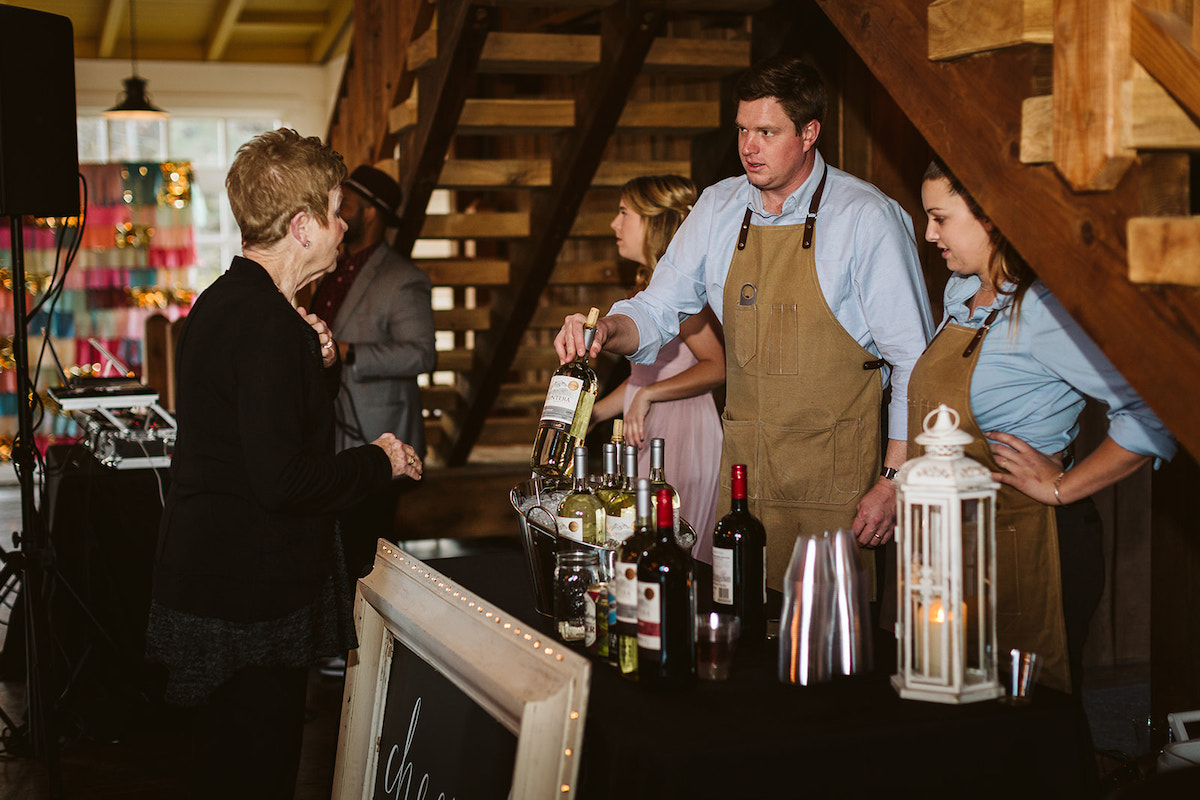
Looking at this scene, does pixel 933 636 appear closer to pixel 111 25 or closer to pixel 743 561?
pixel 743 561

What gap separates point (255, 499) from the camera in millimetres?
1842

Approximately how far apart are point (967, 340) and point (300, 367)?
3.71 ft

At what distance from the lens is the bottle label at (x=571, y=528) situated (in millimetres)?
1709

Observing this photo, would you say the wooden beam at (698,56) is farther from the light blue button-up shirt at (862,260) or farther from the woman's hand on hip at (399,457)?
the woman's hand on hip at (399,457)

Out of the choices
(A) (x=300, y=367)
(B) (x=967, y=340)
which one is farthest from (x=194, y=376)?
(B) (x=967, y=340)

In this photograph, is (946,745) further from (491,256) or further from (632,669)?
(491,256)

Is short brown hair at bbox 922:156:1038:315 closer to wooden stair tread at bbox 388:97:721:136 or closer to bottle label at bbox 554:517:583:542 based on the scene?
bottle label at bbox 554:517:583:542

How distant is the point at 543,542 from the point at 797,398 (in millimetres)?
853

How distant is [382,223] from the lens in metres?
4.82

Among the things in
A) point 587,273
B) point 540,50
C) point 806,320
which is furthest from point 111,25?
point 806,320

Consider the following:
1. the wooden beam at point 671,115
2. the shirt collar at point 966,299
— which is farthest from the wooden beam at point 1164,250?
the wooden beam at point 671,115

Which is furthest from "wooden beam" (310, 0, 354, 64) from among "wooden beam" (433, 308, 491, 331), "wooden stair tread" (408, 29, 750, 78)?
"wooden stair tread" (408, 29, 750, 78)

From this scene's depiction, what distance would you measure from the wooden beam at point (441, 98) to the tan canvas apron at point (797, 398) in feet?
6.59

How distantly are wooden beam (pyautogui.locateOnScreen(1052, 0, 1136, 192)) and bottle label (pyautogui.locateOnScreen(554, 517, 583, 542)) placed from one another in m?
0.84
